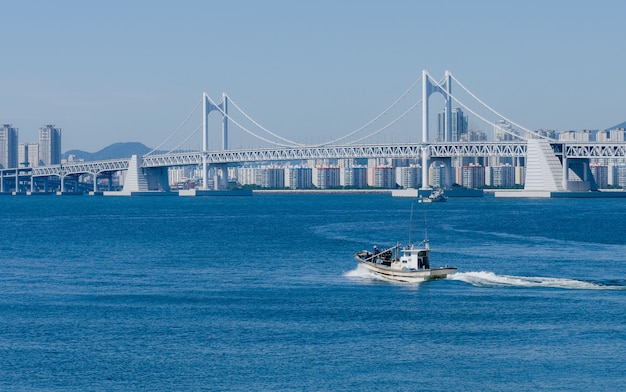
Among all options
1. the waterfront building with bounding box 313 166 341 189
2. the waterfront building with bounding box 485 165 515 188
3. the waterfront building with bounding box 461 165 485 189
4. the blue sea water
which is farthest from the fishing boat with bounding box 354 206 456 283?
the waterfront building with bounding box 313 166 341 189

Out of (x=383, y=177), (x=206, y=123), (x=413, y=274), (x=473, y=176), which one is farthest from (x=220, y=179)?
(x=413, y=274)

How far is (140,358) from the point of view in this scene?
56.9ft

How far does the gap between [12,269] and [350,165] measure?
150048mm

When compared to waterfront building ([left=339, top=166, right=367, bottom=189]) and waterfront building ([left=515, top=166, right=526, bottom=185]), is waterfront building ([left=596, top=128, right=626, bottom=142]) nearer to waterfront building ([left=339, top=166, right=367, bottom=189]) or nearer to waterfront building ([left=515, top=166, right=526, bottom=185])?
waterfront building ([left=515, top=166, right=526, bottom=185])

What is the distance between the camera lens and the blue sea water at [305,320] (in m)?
16.2

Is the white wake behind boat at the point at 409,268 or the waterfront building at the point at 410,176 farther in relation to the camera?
the waterfront building at the point at 410,176

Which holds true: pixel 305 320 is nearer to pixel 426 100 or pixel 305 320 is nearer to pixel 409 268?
pixel 409 268

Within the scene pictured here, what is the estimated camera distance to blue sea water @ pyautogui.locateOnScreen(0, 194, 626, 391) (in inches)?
637

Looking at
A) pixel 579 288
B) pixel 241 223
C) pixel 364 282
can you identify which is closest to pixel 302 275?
pixel 364 282

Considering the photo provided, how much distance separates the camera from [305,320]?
20.7m

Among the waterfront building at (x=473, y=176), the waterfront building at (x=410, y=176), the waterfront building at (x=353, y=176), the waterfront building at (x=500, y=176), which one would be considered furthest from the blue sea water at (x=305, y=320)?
the waterfront building at (x=353, y=176)

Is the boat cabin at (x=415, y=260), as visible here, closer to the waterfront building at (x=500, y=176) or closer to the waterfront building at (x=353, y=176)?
the waterfront building at (x=500, y=176)

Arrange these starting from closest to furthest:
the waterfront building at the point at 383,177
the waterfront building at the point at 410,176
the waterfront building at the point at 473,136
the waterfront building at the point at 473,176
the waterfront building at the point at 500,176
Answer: the waterfront building at the point at 473,136, the waterfront building at the point at 500,176, the waterfront building at the point at 473,176, the waterfront building at the point at 410,176, the waterfront building at the point at 383,177

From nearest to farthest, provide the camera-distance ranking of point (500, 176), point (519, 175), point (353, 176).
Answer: point (500, 176) < point (519, 175) < point (353, 176)
